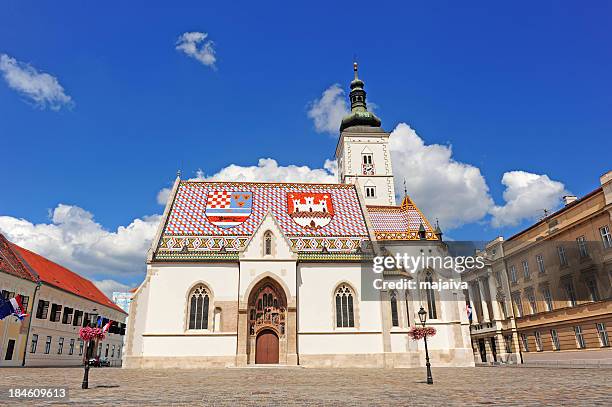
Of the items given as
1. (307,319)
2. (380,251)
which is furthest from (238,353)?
→ (380,251)

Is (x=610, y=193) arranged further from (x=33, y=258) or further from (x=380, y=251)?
(x=33, y=258)

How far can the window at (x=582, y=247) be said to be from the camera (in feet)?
91.8

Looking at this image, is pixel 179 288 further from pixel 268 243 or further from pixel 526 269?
pixel 526 269

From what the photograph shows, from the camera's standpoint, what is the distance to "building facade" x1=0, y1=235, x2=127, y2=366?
3741cm

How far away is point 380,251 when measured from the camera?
35719mm

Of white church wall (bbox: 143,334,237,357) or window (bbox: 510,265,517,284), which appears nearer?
white church wall (bbox: 143,334,237,357)

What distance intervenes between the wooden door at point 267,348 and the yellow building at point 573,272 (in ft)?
61.5

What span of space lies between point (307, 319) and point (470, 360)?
13.9 metres

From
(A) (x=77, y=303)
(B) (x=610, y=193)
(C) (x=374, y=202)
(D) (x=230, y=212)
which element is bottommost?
(A) (x=77, y=303)

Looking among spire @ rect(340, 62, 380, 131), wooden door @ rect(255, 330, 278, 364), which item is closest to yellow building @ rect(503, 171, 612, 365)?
wooden door @ rect(255, 330, 278, 364)

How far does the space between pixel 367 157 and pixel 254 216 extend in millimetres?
24800

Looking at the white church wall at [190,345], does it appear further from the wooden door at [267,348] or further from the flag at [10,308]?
the flag at [10,308]

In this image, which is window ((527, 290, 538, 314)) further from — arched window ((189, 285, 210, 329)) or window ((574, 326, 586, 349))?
arched window ((189, 285, 210, 329))

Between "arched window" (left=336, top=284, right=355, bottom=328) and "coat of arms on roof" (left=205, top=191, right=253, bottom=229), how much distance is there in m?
10.2
